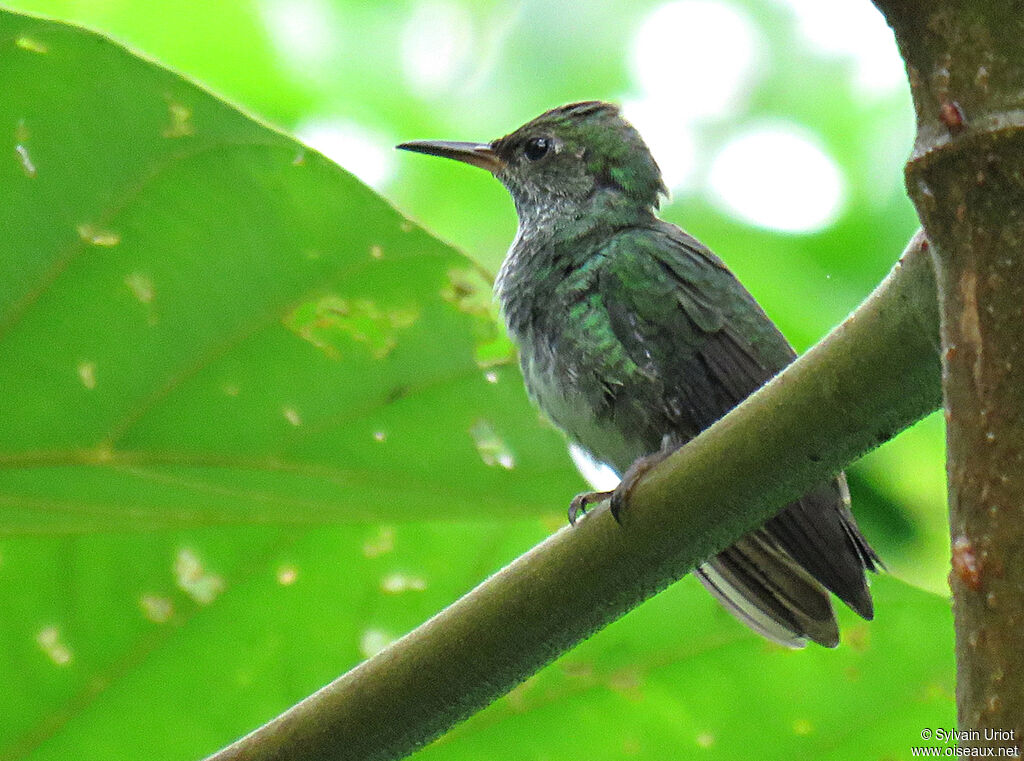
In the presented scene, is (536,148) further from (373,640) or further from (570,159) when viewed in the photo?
(373,640)

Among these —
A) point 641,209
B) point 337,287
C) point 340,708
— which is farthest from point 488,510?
point 641,209

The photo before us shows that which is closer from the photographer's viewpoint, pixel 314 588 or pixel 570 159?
pixel 314 588

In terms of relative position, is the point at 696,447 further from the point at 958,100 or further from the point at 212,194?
the point at 212,194

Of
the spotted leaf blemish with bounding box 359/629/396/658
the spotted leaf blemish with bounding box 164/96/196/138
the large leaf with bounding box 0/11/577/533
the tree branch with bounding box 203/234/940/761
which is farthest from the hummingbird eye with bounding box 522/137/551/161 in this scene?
the tree branch with bounding box 203/234/940/761

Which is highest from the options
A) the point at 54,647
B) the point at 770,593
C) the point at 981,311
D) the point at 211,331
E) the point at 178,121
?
the point at 981,311

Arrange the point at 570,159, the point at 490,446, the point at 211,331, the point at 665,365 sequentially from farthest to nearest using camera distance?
the point at 570,159
the point at 665,365
the point at 490,446
the point at 211,331

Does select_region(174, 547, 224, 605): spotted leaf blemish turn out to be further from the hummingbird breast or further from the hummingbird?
the hummingbird breast

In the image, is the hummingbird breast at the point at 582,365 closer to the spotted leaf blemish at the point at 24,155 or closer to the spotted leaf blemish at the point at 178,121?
the spotted leaf blemish at the point at 178,121

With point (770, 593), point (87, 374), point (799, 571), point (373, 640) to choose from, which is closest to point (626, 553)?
point (87, 374)

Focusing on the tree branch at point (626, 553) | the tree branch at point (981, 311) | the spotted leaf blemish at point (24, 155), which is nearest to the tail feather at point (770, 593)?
the tree branch at point (626, 553)
